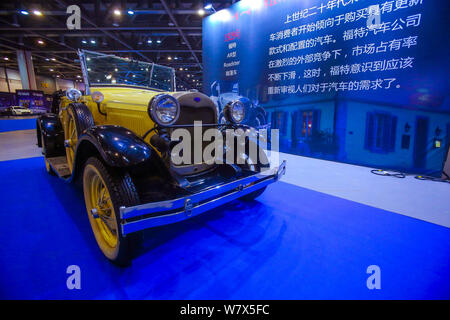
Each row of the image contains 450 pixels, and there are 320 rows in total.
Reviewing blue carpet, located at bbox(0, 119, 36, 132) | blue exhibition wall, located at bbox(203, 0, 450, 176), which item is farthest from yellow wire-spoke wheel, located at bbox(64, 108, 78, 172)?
blue carpet, located at bbox(0, 119, 36, 132)

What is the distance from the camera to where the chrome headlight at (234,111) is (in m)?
2.33

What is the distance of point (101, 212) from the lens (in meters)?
1.67

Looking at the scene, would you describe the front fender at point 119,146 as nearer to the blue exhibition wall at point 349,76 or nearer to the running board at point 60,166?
the running board at point 60,166

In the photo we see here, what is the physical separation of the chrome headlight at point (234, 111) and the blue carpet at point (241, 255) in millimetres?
997

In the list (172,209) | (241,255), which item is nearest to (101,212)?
(172,209)

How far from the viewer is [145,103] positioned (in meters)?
2.08

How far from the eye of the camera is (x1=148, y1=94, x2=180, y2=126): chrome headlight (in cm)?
159

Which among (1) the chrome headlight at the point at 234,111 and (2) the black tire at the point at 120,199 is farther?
(1) the chrome headlight at the point at 234,111

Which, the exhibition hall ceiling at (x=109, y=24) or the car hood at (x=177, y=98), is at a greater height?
the exhibition hall ceiling at (x=109, y=24)

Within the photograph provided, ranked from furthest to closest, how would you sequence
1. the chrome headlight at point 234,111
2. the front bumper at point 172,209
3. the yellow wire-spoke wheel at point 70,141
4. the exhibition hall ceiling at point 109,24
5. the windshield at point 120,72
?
the exhibition hall ceiling at point 109,24, the windshield at point 120,72, the yellow wire-spoke wheel at point 70,141, the chrome headlight at point 234,111, the front bumper at point 172,209

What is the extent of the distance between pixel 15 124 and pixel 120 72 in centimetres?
1173

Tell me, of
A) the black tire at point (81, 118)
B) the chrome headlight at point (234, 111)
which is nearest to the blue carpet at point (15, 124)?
the black tire at point (81, 118)

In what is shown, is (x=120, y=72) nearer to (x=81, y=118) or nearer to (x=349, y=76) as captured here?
(x=81, y=118)
